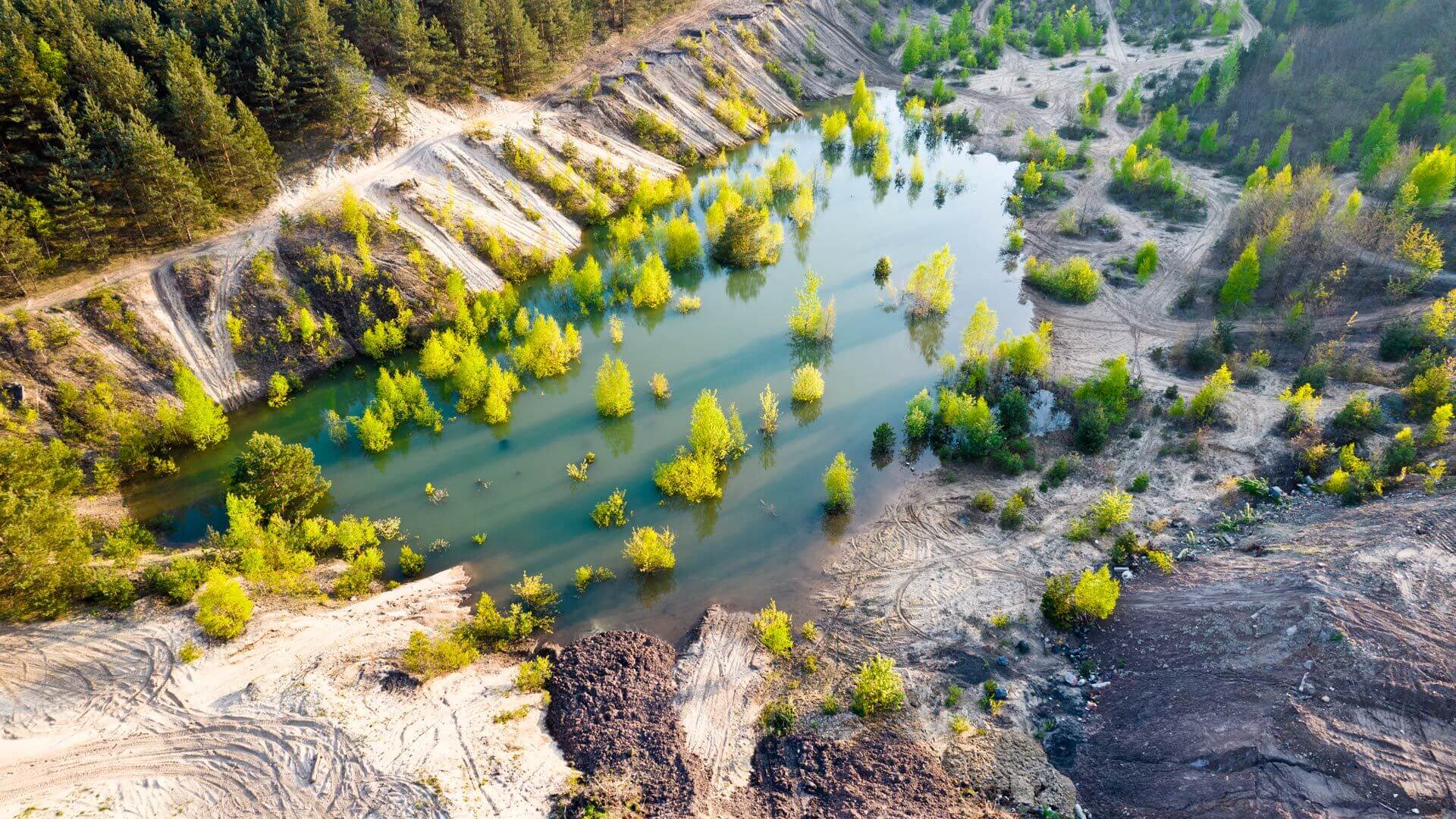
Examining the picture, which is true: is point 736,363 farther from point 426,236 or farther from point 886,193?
point 886,193

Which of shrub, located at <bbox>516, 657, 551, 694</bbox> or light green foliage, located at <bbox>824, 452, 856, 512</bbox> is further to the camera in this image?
light green foliage, located at <bbox>824, 452, 856, 512</bbox>

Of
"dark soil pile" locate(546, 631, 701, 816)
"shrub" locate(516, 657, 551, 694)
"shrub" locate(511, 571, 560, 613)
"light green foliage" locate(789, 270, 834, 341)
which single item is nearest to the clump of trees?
"shrub" locate(511, 571, 560, 613)

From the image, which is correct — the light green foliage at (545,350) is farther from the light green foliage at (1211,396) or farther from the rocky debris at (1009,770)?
the light green foliage at (1211,396)

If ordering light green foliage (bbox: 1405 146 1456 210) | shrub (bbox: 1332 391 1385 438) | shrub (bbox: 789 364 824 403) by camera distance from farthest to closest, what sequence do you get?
1. light green foliage (bbox: 1405 146 1456 210)
2. shrub (bbox: 789 364 824 403)
3. shrub (bbox: 1332 391 1385 438)

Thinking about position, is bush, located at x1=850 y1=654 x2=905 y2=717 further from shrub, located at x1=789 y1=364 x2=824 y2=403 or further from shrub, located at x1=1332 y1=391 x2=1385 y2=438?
shrub, located at x1=1332 y1=391 x2=1385 y2=438

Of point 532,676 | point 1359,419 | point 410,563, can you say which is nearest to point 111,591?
point 410,563

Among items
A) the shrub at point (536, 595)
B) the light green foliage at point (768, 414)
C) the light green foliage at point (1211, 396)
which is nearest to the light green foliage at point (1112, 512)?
the light green foliage at point (1211, 396)

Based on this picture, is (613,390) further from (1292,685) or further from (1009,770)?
(1292,685)
